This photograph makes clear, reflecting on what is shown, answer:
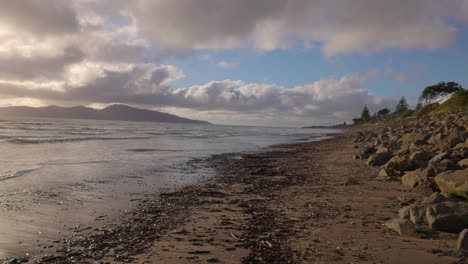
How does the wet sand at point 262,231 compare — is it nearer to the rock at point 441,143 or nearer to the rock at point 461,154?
the rock at point 461,154

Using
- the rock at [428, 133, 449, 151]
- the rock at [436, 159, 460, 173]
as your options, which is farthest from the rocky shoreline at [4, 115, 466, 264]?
the rock at [428, 133, 449, 151]

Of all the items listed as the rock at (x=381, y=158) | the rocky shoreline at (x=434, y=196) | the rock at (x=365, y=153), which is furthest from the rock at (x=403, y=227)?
the rock at (x=365, y=153)

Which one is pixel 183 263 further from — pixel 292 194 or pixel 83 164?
pixel 83 164

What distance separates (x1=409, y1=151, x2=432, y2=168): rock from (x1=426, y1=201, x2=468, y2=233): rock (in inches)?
225

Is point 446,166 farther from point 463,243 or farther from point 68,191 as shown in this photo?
point 68,191

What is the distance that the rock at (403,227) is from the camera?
574 cm

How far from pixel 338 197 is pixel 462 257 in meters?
4.45

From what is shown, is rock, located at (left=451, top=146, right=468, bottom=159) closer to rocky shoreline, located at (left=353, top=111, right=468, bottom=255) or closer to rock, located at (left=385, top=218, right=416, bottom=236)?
rocky shoreline, located at (left=353, top=111, right=468, bottom=255)

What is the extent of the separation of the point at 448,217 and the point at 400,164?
6395mm

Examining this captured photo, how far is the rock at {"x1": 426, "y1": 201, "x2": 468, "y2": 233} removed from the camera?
559 centimetres

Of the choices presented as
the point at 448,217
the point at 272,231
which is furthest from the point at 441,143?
the point at 272,231

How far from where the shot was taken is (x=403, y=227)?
19.2ft

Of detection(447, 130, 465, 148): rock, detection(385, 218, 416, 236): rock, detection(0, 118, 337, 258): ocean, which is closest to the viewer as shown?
detection(385, 218, 416, 236): rock

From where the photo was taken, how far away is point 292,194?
9.86 meters
